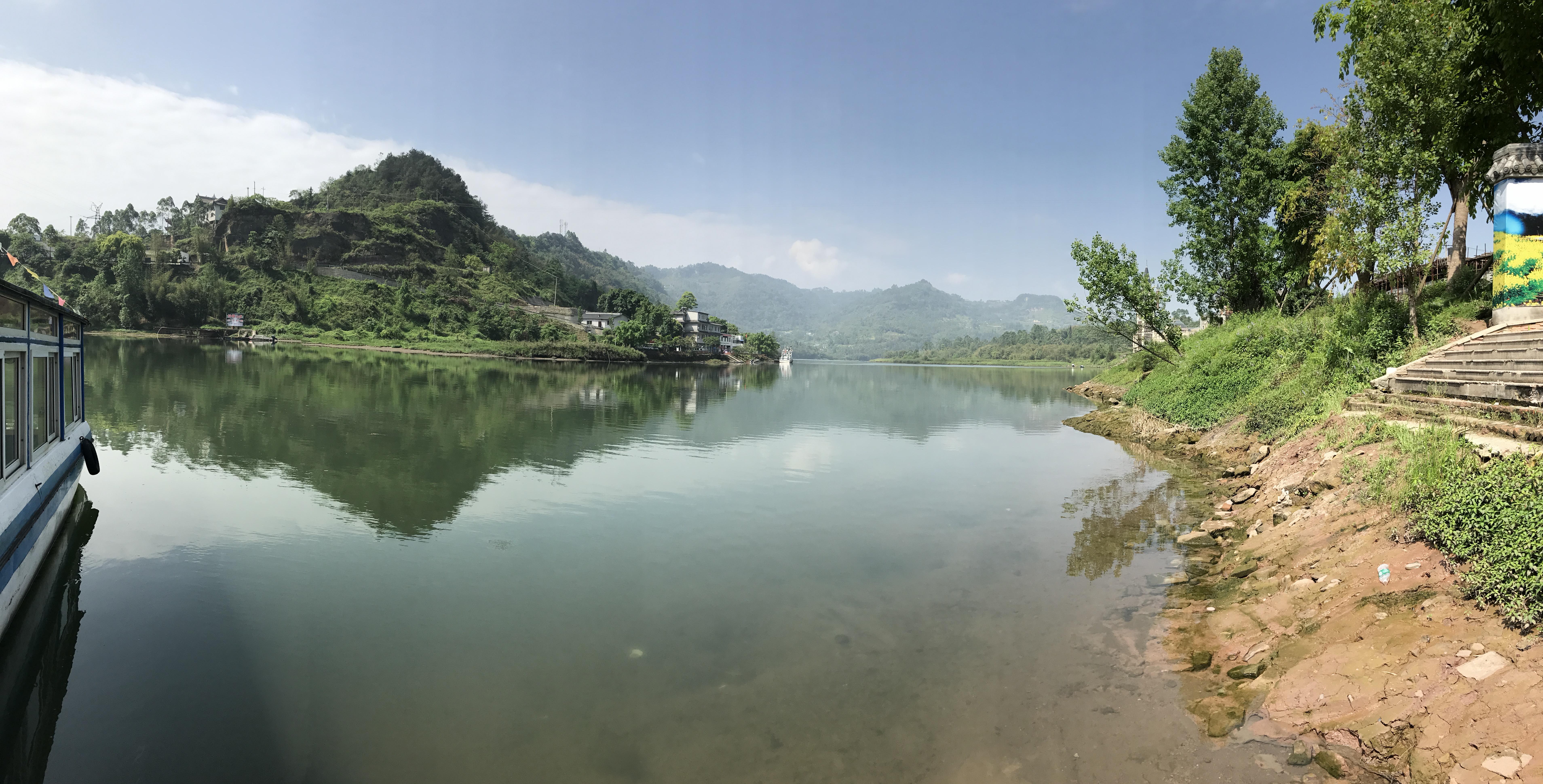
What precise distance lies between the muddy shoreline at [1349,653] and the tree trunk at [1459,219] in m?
9.28

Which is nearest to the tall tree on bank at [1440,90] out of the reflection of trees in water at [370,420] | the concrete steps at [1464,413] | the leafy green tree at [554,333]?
the concrete steps at [1464,413]

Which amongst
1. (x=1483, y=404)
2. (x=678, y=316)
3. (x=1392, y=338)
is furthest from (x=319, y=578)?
(x=678, y=316)

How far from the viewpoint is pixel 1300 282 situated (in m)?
28.0

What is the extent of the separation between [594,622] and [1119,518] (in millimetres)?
10491

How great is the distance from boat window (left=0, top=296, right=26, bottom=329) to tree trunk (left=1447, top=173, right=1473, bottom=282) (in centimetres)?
2565

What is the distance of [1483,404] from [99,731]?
633 inches

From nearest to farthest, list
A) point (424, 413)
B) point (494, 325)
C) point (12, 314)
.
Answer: point (12, 314) → point (424, 413) → point (494, 325)

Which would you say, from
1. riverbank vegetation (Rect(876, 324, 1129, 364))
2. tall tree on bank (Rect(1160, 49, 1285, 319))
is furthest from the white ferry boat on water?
riverbank vegetation (Rect(876, 324, 1129, 364))

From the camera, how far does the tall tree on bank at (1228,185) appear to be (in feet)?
94.0

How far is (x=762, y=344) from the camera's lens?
439 ft

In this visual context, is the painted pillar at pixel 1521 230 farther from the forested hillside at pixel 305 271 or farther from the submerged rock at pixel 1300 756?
the forested hillside at pixel 305 271

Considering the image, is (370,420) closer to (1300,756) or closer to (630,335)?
(1300,756)

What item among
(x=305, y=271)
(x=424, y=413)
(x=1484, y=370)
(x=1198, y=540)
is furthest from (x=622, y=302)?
(x=1484, y=370)

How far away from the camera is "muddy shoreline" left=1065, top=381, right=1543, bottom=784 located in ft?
15.1
